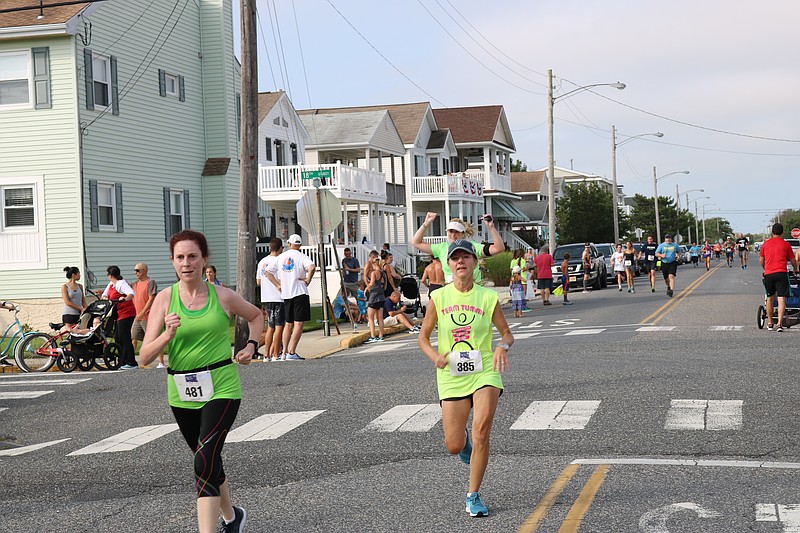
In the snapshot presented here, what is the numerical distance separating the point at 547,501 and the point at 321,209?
52.0 feet

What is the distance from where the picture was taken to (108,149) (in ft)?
99.1

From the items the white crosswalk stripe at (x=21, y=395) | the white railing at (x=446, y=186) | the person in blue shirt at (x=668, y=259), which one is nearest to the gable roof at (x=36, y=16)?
the white crosswalk stripe at (x=21, y=395)

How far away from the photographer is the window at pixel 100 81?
29219 mm

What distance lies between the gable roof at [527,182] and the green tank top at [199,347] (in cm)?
9565

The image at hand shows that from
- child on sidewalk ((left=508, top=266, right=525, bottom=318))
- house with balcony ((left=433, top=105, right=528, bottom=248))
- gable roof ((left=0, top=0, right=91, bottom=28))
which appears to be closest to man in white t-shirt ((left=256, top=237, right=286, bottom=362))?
child on sidewalk ((left=508, top=266, right=525, bottom=318))

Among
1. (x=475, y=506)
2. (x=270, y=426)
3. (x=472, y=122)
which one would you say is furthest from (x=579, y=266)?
(x=475, y=506)

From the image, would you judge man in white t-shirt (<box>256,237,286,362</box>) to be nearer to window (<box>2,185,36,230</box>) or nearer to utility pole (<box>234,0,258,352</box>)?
utility pole (<box>234,0,258,352</box>)

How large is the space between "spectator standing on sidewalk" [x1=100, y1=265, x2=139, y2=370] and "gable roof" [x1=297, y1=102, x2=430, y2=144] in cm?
4176

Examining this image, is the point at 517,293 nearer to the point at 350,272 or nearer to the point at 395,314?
the point at 350,272

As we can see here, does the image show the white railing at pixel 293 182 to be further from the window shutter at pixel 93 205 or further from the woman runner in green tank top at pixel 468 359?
the woman runner in green tank top at pixel 468 359

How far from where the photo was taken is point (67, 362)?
756 inches

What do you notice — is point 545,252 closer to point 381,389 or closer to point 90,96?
point 90,96

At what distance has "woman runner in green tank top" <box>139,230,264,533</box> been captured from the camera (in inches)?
246

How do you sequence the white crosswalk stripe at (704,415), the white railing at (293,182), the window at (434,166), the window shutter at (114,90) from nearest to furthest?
the white crosswalk stripe at (704,415) < the window shutter at (114,90) < the white railing at (293,182) < the window at (434,166)
